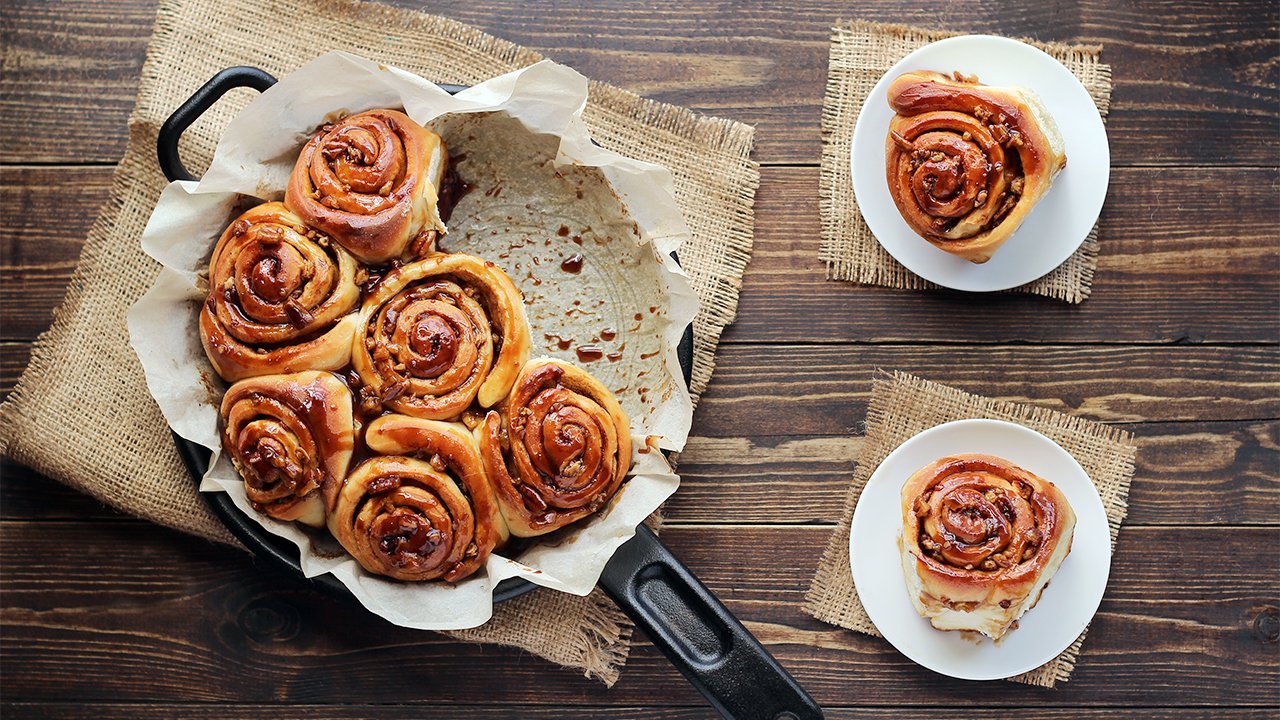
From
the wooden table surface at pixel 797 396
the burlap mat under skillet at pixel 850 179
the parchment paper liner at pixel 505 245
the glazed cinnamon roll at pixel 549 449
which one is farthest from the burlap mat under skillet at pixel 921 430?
the glazed cinnamon roll at pixel 549 449

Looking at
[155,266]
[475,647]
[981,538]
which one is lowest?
[475,647]

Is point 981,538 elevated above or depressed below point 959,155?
below

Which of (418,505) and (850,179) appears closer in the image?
(418,505)

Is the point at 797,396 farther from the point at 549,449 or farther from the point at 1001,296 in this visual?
the point at 549,449

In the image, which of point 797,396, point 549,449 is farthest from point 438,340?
point 797,396

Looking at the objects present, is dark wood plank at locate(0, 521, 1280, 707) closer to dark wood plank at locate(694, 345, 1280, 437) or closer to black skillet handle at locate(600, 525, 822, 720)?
dark wood plank at locate(694, 345, 1280, 437)

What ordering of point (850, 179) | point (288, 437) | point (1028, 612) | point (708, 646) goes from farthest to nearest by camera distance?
point (850, 179)
point (1028, 612)
point (708, 646)
point (288, 437)

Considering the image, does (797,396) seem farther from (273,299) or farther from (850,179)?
(273,299)

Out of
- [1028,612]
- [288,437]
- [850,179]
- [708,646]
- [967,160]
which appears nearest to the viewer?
[288,437]
